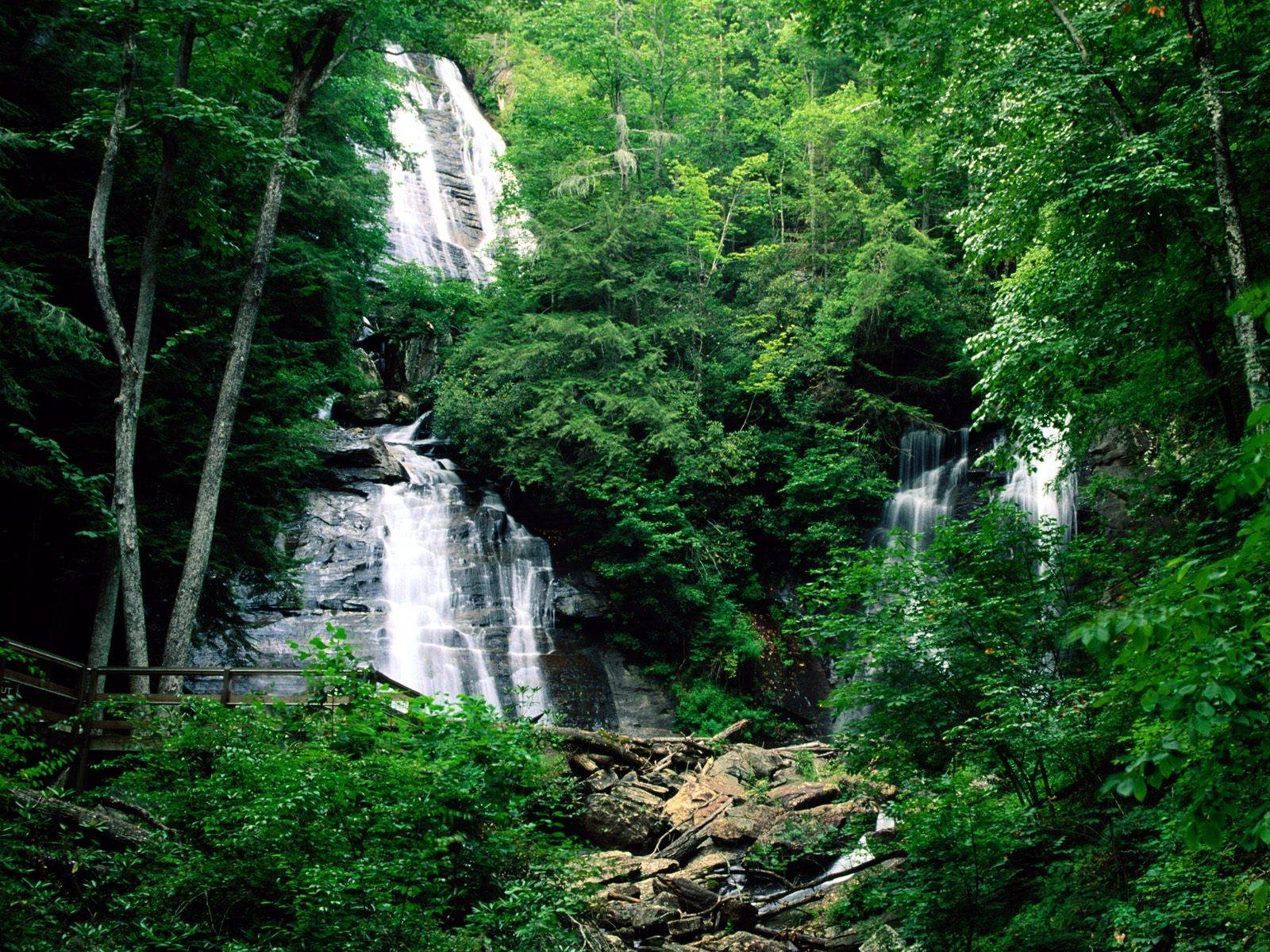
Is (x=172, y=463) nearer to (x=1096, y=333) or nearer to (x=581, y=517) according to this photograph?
(x=581, y=517)

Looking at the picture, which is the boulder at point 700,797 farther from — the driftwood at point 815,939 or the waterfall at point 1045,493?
the waterfall at point 1045,493

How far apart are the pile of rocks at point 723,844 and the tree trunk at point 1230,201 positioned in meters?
5.09

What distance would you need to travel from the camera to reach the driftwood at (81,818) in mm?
5777

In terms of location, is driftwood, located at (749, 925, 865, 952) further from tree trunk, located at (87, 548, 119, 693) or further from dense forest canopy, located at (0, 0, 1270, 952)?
tree trunk, located at (87, 548, 119, 693)

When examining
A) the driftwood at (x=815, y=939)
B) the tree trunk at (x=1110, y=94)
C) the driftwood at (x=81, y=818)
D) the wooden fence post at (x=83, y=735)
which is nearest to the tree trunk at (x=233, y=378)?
the wooden fence post at (x=83, y=735)

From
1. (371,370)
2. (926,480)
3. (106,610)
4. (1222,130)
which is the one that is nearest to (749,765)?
(106,610)

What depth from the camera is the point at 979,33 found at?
10859mm

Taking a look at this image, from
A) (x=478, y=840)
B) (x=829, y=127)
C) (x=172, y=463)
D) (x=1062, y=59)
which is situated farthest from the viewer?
(x=829, y=127)

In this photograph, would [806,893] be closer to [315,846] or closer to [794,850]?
[794,850]

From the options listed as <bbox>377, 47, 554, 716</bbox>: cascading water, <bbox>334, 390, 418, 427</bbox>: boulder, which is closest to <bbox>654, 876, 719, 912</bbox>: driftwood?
<bbox>377, 47, 554, 716</bbox>: cascading water

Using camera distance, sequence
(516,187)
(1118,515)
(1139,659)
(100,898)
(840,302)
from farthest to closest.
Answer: (516,187)
(840,302)
(1118,515)
(100,898)
(1139,659)

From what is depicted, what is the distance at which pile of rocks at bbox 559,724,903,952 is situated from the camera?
960 centimetres

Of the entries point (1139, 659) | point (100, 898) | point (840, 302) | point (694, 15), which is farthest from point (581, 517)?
point (694, 15)

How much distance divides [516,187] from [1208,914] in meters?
29.7
